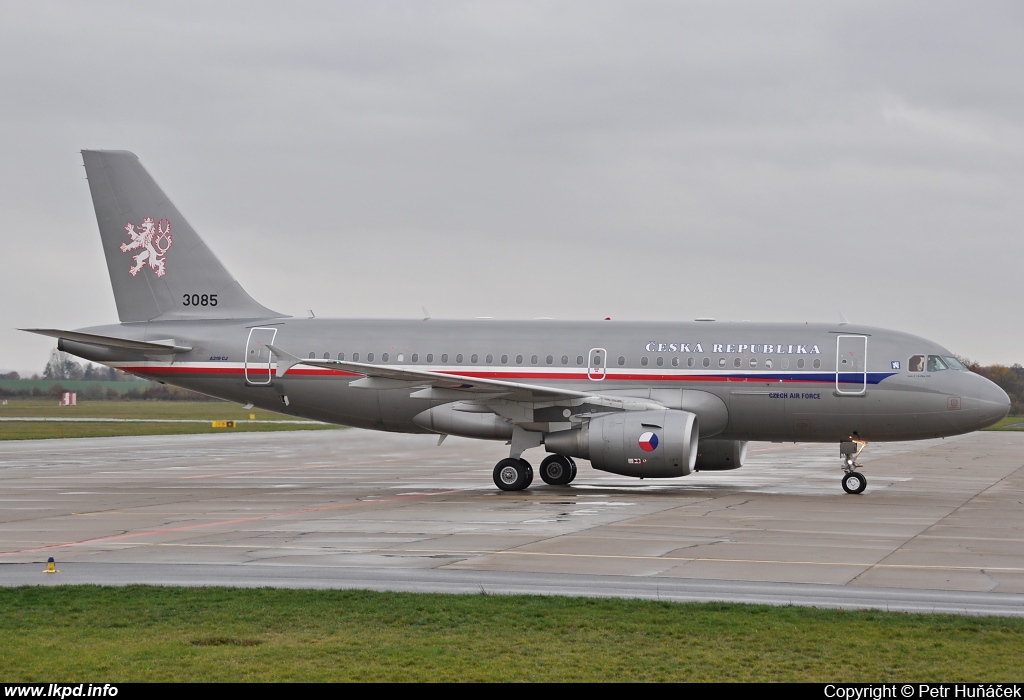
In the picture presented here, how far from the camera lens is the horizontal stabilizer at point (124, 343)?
87.9ft

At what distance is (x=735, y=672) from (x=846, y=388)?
17.3m

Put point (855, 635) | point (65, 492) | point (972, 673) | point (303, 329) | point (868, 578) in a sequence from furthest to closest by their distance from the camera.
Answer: point (303, 329) → point (65, 492) → point (868, 578) → point (855, 635) → point (972, 673)

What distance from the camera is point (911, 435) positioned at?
81.5 ft

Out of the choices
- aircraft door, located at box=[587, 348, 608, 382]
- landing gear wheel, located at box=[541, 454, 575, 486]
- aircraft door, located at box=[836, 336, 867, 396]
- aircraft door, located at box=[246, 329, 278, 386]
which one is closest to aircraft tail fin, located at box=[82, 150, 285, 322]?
aircraft door, located at box=[246, 329, 278, 386]

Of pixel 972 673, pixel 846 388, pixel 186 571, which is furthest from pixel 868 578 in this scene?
pixel 846 388

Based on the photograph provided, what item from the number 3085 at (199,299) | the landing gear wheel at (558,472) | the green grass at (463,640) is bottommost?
the landing gear wheel at (558,472)

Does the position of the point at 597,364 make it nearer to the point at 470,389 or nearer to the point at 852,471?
the point at 470,389

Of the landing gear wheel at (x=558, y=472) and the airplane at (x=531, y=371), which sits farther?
the landing gear wheel at (x=558, y=472)

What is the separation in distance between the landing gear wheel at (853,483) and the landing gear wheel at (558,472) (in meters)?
6.42

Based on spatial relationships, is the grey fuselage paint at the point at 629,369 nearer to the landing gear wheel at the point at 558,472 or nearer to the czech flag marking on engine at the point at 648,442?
the landing gear wheel at the point at 558,472

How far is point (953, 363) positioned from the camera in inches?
983

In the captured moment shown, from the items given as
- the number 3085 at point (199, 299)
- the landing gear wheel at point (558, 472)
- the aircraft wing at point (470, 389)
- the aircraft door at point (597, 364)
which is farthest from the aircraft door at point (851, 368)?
the number 3085 at point (199, 299)

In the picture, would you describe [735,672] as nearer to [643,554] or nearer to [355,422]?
[643,554]

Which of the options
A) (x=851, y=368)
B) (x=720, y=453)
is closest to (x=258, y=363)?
(x=720, y=453)
